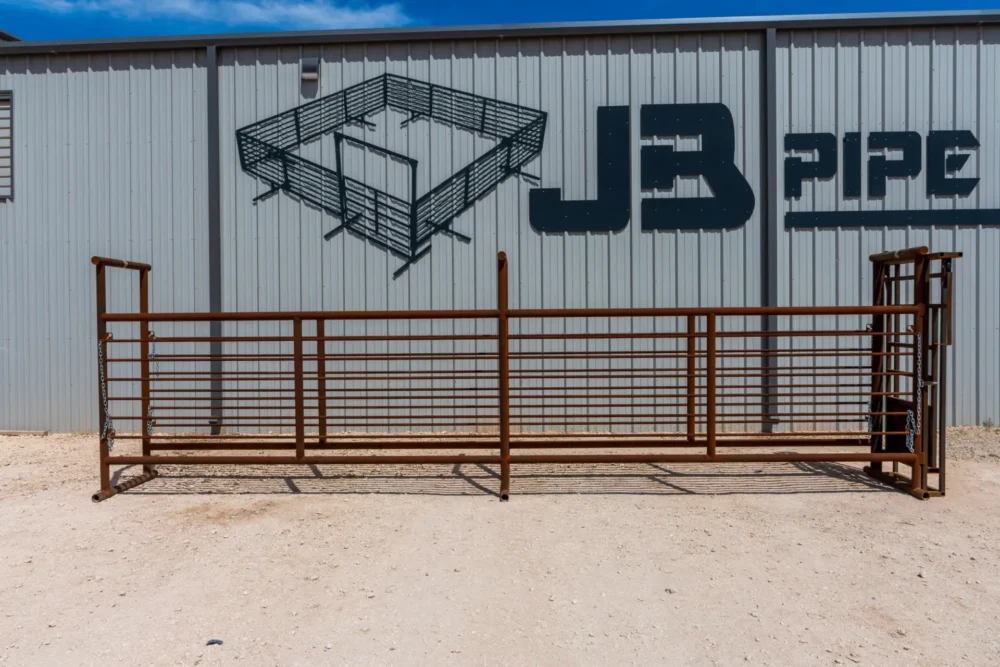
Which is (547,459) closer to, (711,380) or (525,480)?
(525,480)

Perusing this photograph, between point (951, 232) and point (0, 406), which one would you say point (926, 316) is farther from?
point (0, 406)

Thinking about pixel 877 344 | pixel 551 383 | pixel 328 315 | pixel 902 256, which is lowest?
pixel 551 383

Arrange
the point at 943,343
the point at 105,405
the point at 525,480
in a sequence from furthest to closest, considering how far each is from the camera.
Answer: the point at 525,480 < the point at 105,405 < the point at 943,343

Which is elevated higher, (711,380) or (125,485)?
(711,380)

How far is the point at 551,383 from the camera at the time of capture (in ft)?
24.1

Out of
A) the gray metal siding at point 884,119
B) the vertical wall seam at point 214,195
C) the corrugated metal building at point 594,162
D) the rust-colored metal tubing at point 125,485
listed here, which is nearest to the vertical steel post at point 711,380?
the corrugated metal building at point 594,162

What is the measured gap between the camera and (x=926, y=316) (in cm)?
514

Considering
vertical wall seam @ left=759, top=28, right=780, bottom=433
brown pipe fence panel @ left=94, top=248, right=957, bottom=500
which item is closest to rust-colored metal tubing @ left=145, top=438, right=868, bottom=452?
brown pipe fence panel @ left=94, top=248, right=957, bottom=500

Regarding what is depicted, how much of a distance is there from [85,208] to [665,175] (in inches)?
280

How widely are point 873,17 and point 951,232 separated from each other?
8.75ft

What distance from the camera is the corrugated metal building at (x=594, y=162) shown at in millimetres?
7289

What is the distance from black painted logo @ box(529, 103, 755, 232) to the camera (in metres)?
7.30

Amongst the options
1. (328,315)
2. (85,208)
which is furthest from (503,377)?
(85,208)

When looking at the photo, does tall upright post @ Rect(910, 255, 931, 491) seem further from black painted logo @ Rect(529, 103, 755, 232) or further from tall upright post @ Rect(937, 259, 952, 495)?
black painted logo @ Rect(529, 103, 755, 232)
